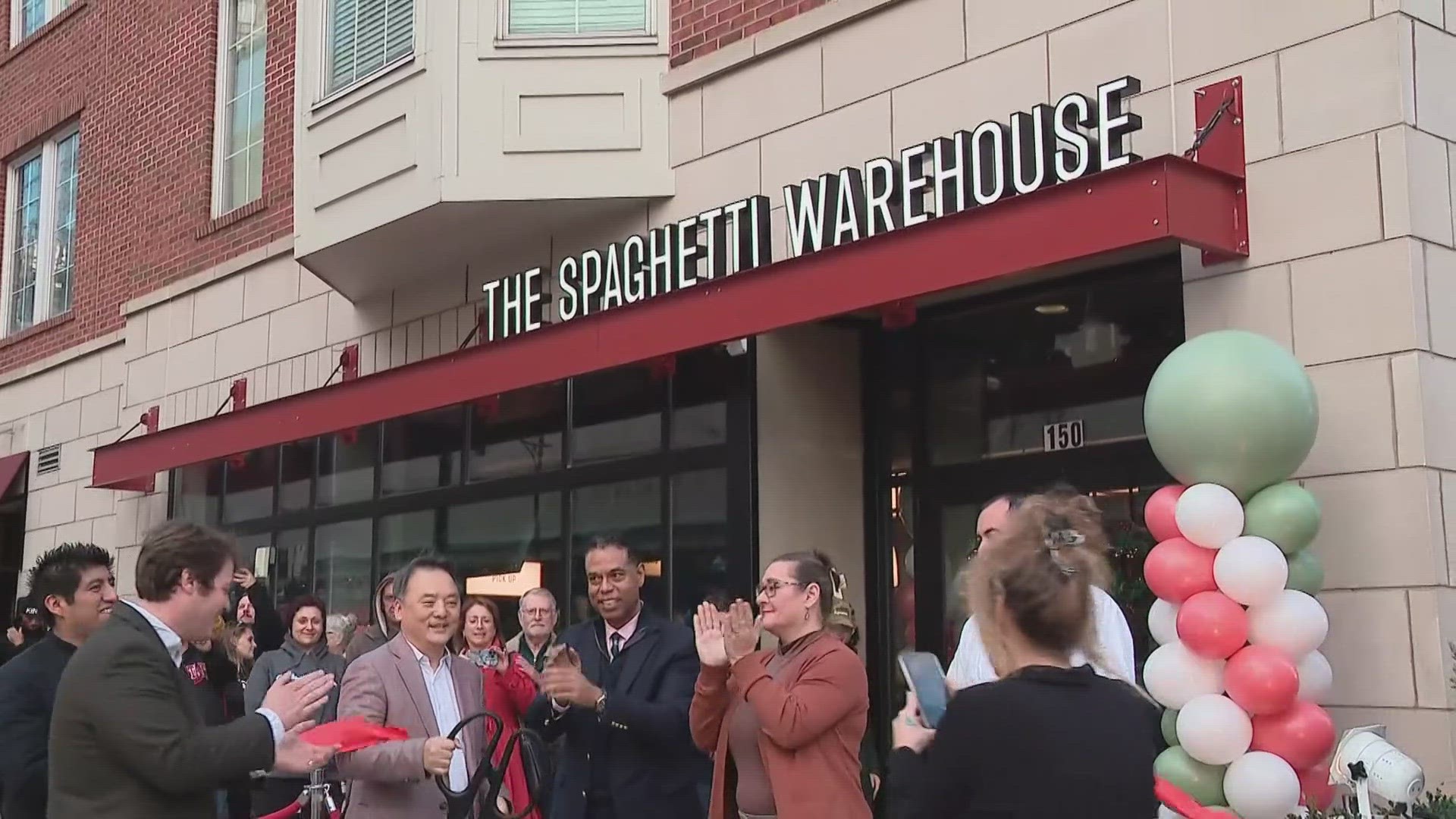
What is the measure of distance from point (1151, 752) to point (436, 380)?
679 cm

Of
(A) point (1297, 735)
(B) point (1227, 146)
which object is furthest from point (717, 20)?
(A) point (1297, 735)

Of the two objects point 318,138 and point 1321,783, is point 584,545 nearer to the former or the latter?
point 318,138

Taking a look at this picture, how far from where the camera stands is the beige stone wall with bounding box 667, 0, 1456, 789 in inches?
220

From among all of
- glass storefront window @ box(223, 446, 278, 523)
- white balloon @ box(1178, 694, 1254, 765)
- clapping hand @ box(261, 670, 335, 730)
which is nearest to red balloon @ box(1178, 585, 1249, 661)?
white balloon @ box(1178, 694, 1254, 765)

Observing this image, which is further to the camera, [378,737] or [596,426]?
[596,426]

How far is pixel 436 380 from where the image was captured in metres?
9.30

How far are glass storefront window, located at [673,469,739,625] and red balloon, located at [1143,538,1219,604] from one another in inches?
137

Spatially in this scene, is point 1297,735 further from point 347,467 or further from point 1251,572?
point 347,467

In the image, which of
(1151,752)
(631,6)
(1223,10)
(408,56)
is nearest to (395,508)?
(408,56)

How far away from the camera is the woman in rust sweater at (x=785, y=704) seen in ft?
16.6

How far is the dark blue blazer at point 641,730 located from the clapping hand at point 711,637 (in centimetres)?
56

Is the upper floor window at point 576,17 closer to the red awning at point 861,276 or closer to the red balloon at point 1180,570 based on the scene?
the red awning at point 861,276

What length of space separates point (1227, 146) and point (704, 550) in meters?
3.85

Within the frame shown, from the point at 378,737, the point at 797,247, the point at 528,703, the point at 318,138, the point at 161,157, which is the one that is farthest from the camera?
the point at 161,157
